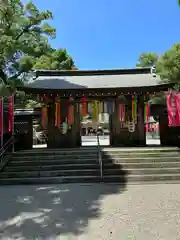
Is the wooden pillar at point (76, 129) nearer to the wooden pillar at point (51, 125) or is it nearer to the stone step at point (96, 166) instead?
the wooden pillar at point (51, 125)

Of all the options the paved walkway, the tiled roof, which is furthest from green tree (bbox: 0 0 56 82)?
the paved walkway

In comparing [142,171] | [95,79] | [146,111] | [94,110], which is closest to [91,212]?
[142,171]

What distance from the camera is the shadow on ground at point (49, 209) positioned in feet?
12.6

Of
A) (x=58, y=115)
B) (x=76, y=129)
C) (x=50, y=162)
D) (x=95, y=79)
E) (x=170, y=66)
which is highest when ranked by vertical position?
(x=170, y=66)

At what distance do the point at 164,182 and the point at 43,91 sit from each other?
6684mm

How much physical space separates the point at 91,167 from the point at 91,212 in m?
3.41

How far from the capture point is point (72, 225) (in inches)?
159

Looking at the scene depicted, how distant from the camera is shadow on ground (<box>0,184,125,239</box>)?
3.85 meters

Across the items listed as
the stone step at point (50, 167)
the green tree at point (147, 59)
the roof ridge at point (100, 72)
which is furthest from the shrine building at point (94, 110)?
the green tree at point (147, 59)

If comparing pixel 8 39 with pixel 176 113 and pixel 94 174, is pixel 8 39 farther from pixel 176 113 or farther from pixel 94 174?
pixel 176 113

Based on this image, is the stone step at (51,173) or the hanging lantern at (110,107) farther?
the hanging lantern at (110,107)

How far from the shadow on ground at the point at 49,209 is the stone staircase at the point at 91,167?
0.56m

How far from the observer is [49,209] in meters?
4.88

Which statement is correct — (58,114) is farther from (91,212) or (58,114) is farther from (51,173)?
(91,212)
